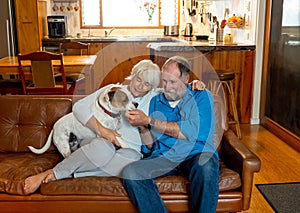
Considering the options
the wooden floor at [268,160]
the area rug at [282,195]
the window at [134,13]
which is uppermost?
the window at [134,13]

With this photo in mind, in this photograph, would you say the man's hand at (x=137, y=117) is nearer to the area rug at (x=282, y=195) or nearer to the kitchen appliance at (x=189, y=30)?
the area rug at (x=282, y=195)

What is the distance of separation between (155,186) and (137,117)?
15.0 inches

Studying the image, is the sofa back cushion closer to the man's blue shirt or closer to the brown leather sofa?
the brown leather sofa

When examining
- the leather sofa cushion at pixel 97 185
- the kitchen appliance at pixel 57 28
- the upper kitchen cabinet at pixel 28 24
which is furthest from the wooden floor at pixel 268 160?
the upper kitchen cabinet at pixel 28 24

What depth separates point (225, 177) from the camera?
6.71 ft

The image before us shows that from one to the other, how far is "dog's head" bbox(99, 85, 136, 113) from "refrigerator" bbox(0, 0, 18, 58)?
169 inches

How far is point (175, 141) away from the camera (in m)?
2.13

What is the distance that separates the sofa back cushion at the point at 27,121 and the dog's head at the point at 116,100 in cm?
47

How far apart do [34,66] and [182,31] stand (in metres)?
3.95

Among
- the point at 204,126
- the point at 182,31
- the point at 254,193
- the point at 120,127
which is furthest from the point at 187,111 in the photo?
the point at 182,31

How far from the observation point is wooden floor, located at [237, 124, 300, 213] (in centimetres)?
271

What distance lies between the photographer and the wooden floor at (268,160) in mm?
2711

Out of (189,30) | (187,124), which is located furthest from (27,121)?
(189,30)

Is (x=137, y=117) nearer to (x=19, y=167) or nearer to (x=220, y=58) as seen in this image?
(x=19, y=167)
